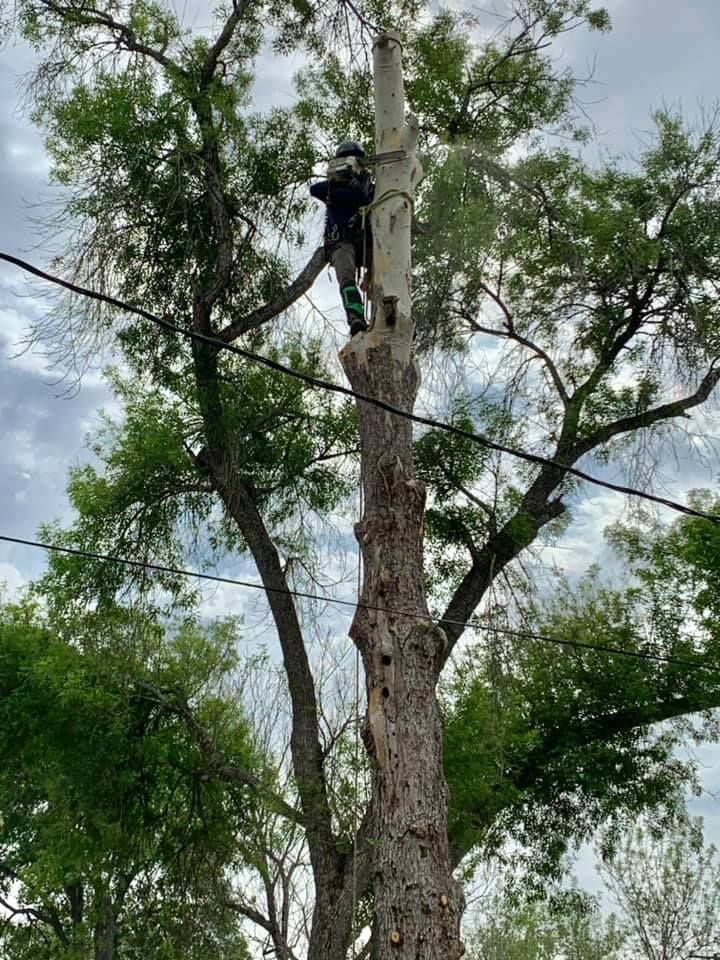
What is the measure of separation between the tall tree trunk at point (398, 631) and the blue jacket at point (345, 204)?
0.43 m

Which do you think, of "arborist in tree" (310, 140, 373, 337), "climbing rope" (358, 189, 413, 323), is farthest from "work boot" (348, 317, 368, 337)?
"arborist in tree" (310, 140, 373, 337)

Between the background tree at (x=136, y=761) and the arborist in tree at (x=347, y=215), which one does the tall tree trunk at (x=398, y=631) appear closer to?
the arborist in tree at (x=347, y=215)

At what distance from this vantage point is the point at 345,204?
19.1 feet

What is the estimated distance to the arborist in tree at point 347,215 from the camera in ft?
18.4

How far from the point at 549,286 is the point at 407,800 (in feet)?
22.7

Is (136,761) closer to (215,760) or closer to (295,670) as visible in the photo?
(215,760)

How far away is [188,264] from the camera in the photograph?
29.0 ft

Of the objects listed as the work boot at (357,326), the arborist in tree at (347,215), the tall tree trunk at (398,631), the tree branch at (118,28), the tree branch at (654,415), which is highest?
the tree branch at (118,28)

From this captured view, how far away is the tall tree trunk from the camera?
349 cm

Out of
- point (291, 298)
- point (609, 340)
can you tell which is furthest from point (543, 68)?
point (291, 298)

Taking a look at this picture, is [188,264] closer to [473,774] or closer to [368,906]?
[473,774]

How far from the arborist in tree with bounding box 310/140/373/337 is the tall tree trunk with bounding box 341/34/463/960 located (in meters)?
0.40

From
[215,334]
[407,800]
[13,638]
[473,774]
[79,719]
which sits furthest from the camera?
[13,638]

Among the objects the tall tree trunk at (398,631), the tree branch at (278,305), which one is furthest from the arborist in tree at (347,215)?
the tree branch at (278,305)
